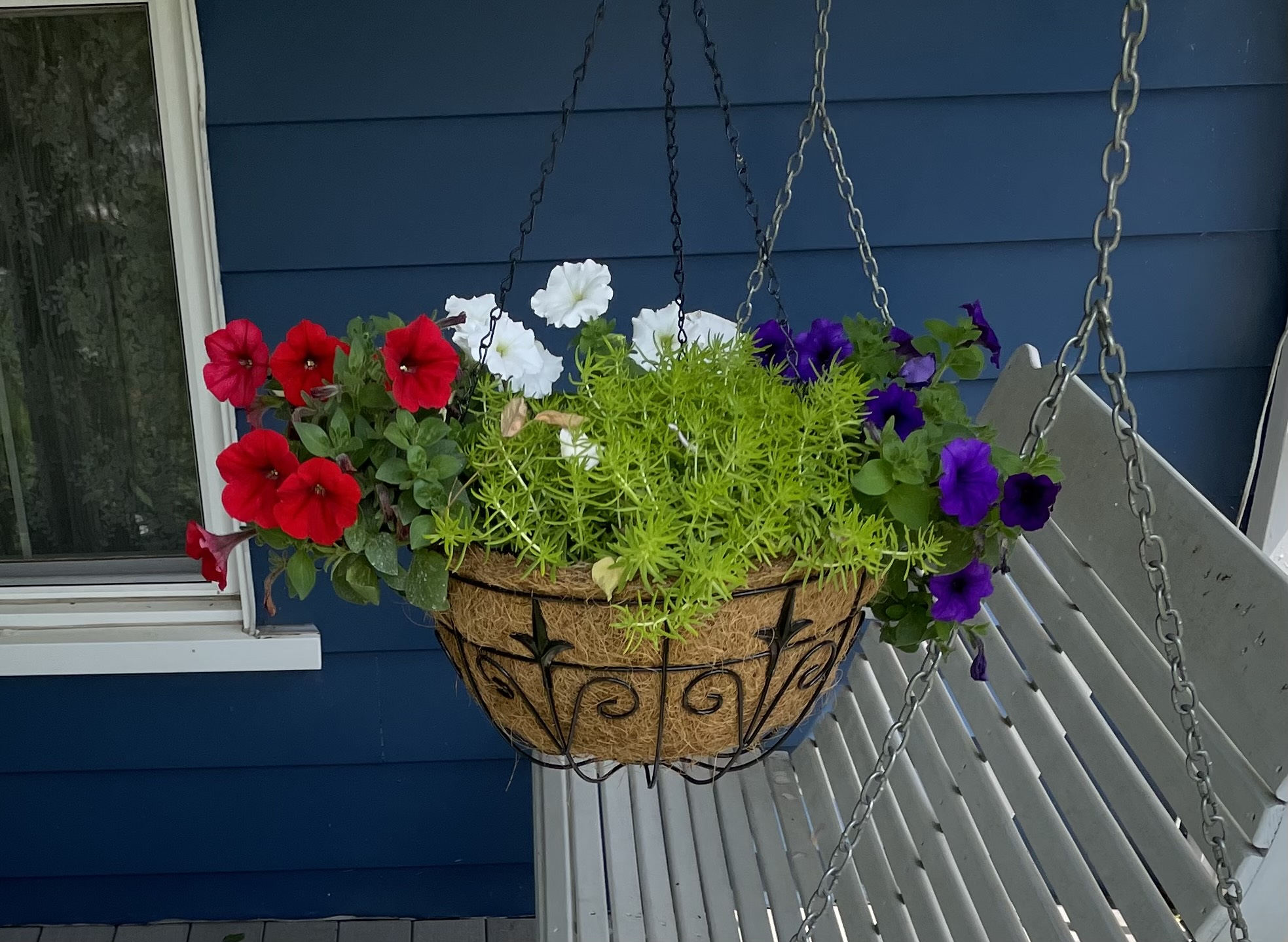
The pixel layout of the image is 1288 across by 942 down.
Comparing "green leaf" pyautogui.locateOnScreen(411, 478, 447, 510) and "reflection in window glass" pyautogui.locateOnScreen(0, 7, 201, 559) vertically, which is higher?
"reflection in window glass" pyautogui.locateOnScreen(0, 7, 201, 559)

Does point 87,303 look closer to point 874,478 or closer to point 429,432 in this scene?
point 429,432

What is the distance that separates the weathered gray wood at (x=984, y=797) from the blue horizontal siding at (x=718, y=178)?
0.65 metres

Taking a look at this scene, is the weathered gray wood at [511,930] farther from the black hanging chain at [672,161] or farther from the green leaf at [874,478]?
the green leaf at [874,478]

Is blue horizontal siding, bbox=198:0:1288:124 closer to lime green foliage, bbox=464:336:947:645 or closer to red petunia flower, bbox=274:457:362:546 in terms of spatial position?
lime green foliage, bbox=464:336:947:645

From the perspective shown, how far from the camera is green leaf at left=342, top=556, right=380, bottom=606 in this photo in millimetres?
798

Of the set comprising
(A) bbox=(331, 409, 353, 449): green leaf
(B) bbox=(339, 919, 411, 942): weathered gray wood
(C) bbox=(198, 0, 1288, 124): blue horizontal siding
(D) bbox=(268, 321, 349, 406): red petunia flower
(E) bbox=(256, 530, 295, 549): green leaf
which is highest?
(C) bbox=(198, 0, 1288, 124): blue horizontal siding

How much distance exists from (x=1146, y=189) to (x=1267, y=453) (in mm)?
469

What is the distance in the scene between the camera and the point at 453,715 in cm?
179

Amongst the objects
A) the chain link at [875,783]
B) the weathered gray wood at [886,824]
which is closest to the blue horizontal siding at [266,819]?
the weathered gray wood at [886,824]

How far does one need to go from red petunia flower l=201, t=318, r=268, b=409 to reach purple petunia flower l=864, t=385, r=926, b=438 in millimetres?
474

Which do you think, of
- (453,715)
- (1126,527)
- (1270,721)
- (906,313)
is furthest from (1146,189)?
(453,715)

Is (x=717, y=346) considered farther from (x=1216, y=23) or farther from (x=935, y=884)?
(x=1216, y=23)

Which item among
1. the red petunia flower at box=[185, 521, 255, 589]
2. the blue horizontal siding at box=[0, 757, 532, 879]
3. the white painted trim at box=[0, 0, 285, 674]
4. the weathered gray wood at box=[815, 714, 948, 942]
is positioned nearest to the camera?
the red petunia flower at box=[185, 521, 255, 589]

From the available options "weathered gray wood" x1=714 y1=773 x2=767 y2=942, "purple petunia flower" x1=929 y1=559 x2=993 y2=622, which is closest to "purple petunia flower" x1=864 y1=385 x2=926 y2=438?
"purple petunia flower" x1=929 y1=559 x2=993 y2=622
